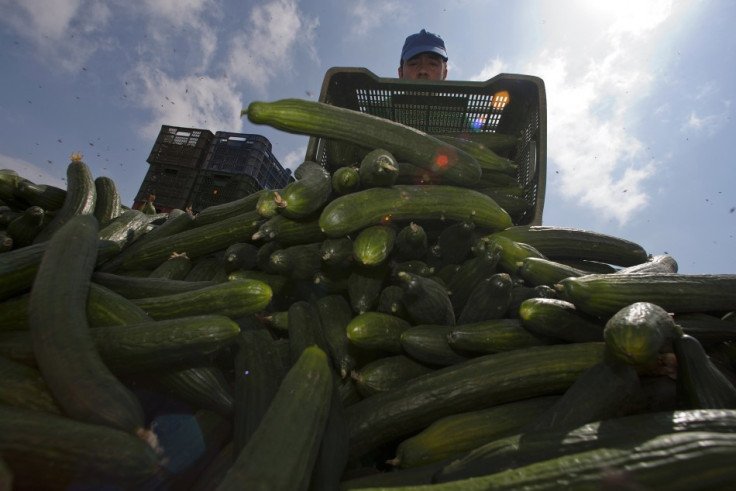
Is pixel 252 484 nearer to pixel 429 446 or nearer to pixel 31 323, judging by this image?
pixel 429 446

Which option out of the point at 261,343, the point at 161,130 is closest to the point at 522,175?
the point at 261,343

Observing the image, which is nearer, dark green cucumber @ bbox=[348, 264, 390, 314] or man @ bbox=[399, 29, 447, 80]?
dark green cucumber @ bbox=[348, 264, 390, 314]

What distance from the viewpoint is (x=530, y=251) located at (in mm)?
2584

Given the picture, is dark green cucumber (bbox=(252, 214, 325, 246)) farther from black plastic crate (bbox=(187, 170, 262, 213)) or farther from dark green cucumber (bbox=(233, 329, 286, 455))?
black plastic crate (bbox=(187, 170, 262, 213))

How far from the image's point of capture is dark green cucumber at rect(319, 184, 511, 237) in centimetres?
238

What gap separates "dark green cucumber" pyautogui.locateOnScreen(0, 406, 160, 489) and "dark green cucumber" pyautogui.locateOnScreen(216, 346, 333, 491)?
0.30m

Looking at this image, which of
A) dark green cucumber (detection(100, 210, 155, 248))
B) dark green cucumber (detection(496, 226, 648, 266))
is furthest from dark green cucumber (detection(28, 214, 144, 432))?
dark green cucumber (detection(496, 226, 648, 266))

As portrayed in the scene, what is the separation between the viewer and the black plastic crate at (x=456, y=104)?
4.14 m

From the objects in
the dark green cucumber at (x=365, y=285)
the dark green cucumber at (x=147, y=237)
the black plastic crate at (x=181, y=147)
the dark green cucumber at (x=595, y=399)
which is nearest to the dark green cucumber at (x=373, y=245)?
Answer: the dark green cucumber at (x=365, y=285)

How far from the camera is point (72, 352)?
1.37 meters

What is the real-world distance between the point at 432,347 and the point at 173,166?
404 inches

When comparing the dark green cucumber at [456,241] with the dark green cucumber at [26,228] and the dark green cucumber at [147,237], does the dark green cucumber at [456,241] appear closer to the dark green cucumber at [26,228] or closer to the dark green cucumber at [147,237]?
the dark green cucumber at [147,237]

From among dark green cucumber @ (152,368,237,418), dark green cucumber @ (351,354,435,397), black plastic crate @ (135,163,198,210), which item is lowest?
dark green cucumber @ (152,368,237,418)

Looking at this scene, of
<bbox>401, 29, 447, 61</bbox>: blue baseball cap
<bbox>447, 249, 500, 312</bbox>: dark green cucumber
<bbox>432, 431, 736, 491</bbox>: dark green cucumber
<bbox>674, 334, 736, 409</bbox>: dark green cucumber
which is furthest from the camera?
<bbox>401, 29, 447, 61</bbox>: blue baseball cap
